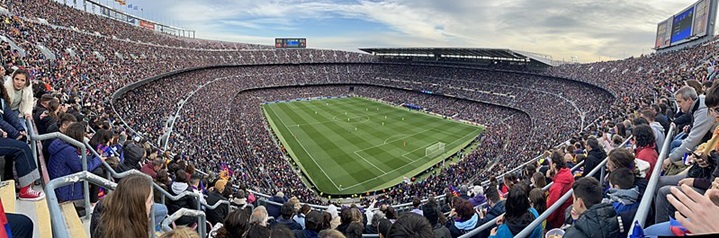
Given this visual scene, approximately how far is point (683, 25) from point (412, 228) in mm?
48112

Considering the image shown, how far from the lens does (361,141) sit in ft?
123

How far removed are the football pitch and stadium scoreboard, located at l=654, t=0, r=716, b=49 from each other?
21.5m

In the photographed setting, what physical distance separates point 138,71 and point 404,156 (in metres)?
24.6

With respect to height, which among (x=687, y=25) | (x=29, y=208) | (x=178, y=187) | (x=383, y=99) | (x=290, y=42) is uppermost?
(x=290, y=42)

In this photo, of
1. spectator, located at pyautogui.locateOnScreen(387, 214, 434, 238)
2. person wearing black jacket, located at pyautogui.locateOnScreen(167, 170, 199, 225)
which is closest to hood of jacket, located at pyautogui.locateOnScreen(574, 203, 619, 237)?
spectator, located at pyautogui.locateOnScreen(387, 214, 434, 238)

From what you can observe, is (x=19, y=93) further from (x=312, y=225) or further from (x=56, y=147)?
(x=312, y=225)

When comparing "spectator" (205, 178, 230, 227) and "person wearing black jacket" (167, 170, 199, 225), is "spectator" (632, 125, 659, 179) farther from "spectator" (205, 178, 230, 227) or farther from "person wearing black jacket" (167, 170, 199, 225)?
"spectator" (205, 178, 230, 227)

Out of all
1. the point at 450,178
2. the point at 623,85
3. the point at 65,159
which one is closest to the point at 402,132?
the point at 450,178

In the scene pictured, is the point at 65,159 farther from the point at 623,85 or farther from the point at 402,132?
the point at 623,85

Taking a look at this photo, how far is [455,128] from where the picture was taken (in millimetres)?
42875

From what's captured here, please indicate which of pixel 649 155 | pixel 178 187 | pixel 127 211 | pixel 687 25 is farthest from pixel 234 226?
pixel 687 25

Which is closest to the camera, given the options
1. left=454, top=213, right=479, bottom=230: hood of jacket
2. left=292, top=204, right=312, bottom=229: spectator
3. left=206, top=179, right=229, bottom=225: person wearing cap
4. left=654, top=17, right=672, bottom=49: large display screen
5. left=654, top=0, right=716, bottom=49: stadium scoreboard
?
left=454, top=213, right=479, bottom=230: hood of jacket

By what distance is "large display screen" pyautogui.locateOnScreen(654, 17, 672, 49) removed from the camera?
40.9 m

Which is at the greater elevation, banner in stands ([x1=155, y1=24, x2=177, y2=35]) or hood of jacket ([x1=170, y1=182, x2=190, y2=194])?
banner in stands ([x1=155, y1=24, x2=177, y2=35])
